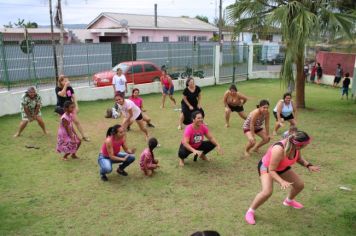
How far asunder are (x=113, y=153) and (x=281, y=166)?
9.76ft

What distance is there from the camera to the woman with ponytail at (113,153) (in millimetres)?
6188

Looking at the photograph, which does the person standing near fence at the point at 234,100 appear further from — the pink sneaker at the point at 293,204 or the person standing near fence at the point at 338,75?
the person standing near fence at the point at 338,75

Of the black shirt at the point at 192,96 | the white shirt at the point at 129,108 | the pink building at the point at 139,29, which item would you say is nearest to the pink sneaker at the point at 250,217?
the white shirt at the point at 129,108

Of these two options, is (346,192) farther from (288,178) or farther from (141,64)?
(141,64)

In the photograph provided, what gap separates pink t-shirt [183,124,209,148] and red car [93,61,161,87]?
9.63m

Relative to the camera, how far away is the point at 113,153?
6.35 m

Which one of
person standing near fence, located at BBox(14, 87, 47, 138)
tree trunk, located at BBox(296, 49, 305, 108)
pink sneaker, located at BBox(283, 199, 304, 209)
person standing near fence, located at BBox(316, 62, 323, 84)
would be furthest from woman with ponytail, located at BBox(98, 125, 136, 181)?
person standing near fence, located at BBox(316, 62, 323, 84)

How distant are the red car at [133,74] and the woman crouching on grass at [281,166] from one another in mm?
11837

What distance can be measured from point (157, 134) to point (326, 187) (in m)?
4.76

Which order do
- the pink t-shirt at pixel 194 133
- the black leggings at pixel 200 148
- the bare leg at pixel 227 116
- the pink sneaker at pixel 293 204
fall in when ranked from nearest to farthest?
1. the pink sneaker at pixel 293 204
2. the pink t-shirt at pixel 194 133
3. the black leggings at pixel 200 148
4. the bare leg at pixel 227 116

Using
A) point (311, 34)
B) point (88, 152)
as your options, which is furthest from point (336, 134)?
point (88, 152)

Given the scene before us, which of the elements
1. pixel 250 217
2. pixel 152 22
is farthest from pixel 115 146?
pixel 152 22

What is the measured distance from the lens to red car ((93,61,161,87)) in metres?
15.8

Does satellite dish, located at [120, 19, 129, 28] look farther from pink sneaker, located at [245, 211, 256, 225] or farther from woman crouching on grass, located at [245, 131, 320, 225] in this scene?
pink sneaker, located at [245, 211, 256, 225]
